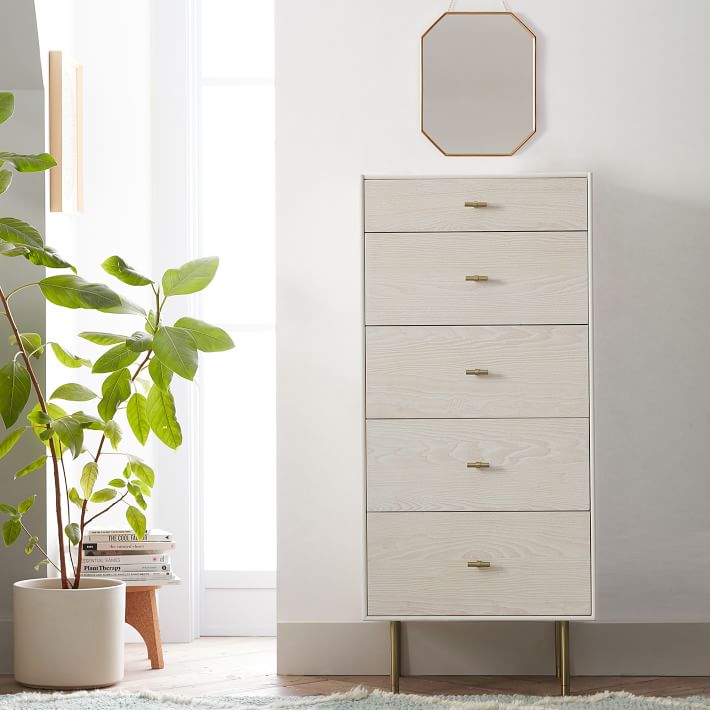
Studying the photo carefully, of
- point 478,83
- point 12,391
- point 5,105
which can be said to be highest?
point 478,83

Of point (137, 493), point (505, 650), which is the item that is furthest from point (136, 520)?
point (505, 650)

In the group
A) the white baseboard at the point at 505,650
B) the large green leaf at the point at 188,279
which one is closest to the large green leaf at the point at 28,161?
the large green leaf at the point at 188,279

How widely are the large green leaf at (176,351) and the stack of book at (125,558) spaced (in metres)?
0.63

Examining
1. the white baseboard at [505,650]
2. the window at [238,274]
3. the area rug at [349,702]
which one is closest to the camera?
the area rug at [349,702]

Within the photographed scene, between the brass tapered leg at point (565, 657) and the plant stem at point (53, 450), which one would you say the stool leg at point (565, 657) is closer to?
the brass tapered leg at point (565, 657)

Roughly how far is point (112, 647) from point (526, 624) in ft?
3.42

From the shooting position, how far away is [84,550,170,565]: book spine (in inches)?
103

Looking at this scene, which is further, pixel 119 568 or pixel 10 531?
pixel 119 568

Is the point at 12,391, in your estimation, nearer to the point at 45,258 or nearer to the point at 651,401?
the point at 45,258

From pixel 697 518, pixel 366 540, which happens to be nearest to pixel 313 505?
pixel 366 540

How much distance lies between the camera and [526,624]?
8.36 feet

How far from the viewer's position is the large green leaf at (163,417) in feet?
7.75

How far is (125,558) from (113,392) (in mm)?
520

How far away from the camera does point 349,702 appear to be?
7.27 feet
